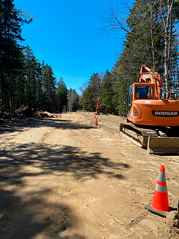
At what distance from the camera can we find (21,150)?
19.2ft

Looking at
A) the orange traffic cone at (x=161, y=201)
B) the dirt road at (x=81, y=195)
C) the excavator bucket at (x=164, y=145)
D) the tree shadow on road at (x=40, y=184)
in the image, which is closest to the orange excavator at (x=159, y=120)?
the excavator bucket at (x=164, y=145)

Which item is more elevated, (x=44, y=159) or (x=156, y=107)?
(x=156, y=107)

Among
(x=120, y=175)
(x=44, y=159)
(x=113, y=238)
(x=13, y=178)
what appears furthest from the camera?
(x=44, y=159)

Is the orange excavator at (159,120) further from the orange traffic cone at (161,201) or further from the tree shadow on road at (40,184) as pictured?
the orange traffic cone at (161,201)

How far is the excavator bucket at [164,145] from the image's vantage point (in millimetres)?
5844

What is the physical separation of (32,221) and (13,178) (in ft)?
5.42

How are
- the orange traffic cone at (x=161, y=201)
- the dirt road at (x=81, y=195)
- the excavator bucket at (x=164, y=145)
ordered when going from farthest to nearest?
the excavator bucket at (x=164, y=145), the orange traffic cone at (x=161, y=201), the dirt road at (x=81, y=195)

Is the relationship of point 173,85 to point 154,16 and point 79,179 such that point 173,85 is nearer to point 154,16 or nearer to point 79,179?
point 154,16

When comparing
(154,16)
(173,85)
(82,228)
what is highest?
(154,16)

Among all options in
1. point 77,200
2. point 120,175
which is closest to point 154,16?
point 120,175

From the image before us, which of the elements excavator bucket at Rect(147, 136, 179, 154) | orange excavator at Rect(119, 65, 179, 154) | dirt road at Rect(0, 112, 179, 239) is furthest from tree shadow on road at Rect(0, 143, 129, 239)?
orange excavator at Rect(119, 65, 179, 154)

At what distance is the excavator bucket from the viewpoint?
19.2ft

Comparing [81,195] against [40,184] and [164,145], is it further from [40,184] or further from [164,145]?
Result: [164,145]

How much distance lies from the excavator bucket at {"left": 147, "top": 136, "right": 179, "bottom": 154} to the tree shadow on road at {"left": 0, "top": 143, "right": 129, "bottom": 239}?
1.90 metres
